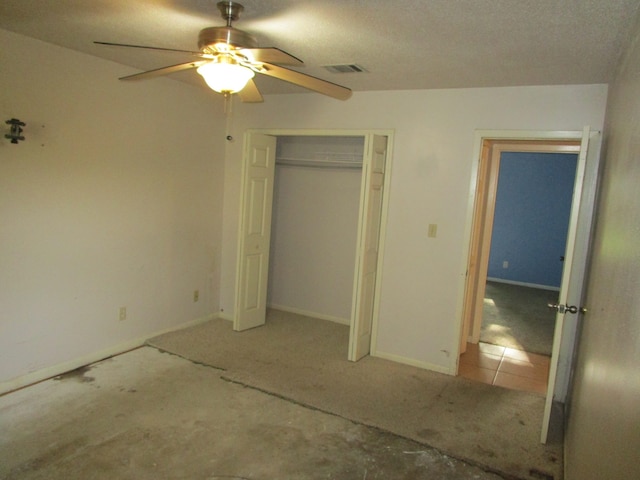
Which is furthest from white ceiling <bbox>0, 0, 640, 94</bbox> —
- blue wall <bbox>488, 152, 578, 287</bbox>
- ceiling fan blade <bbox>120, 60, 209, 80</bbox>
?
blue wall <bbox>488, 152, 578, 287</bbox>

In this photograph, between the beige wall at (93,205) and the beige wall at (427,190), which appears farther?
the beige wall at (427,190)

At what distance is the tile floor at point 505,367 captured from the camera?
3711 mm

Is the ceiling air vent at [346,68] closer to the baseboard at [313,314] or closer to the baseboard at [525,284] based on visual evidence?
the baseboard at [313,314]

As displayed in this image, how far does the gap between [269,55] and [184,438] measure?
2.20 m

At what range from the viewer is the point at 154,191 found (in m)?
3.98

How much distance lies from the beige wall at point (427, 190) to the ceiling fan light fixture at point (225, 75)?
167cm

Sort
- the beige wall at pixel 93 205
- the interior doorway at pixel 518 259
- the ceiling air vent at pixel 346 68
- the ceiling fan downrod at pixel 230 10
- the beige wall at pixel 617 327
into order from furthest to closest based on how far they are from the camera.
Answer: the interior doorway at pixel 518 259 < the ceiling air vent at pixel 346 68 < the beige wall at pixel 93 205 < the ceiling fan downrod at pixel 230 10 < the beige wall at pixel 617 327

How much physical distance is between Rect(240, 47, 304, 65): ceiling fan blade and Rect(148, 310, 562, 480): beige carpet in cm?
225

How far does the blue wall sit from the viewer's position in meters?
7.16

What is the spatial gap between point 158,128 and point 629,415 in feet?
12.7

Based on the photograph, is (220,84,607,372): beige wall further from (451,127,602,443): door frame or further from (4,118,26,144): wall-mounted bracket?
(4,118,26,144): wall-mounted bracket

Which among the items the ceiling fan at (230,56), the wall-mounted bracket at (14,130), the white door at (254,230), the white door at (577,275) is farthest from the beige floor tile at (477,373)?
the wall-mounted bracket at (14,130)

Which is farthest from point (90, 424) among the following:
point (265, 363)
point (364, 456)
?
point (364, 456)

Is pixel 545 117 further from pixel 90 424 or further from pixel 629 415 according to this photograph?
pixel 90 424
